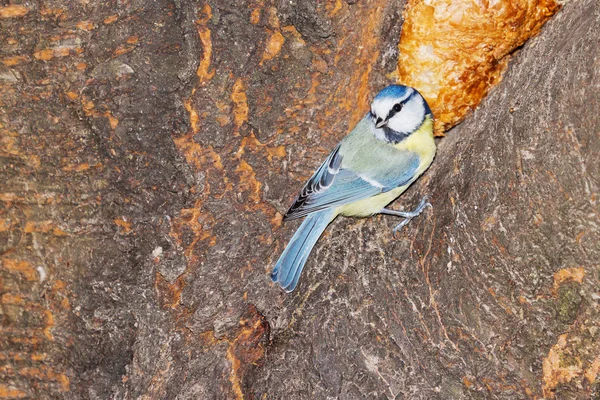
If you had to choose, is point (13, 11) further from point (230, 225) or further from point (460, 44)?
point (460, 44)

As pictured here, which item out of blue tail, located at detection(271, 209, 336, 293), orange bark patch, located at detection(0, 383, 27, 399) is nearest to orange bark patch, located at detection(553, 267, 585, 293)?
blue tail, located at detection(271, 209, 336, 293)

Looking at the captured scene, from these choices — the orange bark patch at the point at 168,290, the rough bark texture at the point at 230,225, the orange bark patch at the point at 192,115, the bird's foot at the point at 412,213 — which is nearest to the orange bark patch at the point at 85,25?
the rough bark texture at the point at 230,225

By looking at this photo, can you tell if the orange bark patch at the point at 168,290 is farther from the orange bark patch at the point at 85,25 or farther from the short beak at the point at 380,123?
the short beak at the point at 380,123

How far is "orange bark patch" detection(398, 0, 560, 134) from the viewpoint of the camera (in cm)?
179

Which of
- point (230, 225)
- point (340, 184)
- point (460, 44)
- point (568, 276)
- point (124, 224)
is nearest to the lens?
point (568, 276)

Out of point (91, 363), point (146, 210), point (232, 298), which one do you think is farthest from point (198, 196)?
point (91, 363)

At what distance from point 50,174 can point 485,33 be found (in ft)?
4.50

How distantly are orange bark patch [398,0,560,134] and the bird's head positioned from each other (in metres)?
0.05

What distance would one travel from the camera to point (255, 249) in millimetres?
1828

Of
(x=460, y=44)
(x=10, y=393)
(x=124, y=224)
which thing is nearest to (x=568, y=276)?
(x=460, y=44)

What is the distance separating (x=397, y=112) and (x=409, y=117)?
0.15 m

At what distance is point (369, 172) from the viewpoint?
7.61 ft

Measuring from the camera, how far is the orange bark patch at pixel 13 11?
1529mm

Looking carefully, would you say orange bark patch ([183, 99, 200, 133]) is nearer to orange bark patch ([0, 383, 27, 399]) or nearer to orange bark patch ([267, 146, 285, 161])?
orange bark patch ([267, 146, 285, 161])
